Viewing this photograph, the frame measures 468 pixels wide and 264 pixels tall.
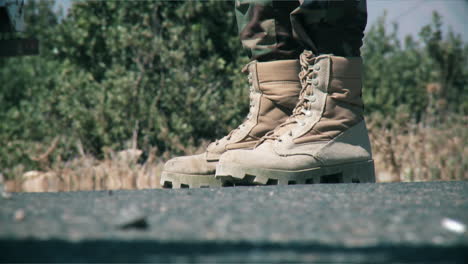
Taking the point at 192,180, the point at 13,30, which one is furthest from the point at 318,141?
the point at 13,30

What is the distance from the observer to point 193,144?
4688 millimetres

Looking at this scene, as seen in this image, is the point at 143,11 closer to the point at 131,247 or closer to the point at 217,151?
the point at 217,151

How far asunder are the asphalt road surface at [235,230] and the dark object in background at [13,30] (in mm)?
455

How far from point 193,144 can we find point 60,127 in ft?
4.01

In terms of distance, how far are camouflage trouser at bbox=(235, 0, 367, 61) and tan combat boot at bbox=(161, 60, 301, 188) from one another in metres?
0.07

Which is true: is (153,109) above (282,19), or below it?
below

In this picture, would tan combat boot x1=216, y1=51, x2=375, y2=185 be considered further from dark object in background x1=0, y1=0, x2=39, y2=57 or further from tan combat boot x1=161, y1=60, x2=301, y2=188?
dark object in background x1=0, y1=0, x2=39, y2=57

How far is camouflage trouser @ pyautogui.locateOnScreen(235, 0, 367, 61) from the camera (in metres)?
2.03

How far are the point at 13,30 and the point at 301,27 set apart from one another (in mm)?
995

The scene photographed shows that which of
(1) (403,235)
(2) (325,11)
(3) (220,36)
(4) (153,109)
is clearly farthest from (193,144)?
(1) (403,235)

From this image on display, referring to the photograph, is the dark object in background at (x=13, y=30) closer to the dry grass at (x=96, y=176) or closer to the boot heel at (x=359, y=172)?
the boot heel at (x=359, y=172)

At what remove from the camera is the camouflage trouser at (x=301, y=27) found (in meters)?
2.03

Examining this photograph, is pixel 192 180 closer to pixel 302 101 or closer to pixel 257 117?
pixel 257 117

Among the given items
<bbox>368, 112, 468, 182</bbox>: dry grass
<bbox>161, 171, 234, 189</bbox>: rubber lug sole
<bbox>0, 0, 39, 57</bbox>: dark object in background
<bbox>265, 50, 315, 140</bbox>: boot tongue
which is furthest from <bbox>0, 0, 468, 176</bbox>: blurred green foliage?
<bbox>0, 0, 39, 57</bbox>: dark object in background
